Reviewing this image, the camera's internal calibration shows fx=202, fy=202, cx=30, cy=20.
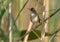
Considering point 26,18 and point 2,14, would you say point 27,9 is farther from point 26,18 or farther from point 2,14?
point 2,14

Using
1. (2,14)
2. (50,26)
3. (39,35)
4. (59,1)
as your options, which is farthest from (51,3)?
(2,14)

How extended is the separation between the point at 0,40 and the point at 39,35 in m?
0.19

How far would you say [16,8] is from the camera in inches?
54.6

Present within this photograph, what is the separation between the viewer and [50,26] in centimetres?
133

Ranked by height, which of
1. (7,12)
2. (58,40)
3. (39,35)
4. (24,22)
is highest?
(7,12)

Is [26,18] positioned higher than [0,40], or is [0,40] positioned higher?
[0,40]

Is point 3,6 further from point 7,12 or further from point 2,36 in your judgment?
point 2,36

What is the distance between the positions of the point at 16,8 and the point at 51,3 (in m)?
0.26

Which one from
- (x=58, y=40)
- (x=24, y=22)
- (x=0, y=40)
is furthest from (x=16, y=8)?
(x=0, y=40)

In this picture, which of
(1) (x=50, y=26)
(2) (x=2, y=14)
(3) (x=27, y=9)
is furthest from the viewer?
(3) (x=27, y=9)

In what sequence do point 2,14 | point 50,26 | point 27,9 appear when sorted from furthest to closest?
point 27,9, point 50,26, point 2,14

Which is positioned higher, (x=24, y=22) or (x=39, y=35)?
(x=39, y=35)

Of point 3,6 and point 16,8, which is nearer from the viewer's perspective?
point 3,6

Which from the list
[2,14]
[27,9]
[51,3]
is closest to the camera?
[2,14]
